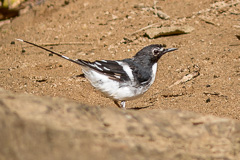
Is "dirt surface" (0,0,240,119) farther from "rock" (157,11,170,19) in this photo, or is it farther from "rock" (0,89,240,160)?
"rock" (0,89,240,160)

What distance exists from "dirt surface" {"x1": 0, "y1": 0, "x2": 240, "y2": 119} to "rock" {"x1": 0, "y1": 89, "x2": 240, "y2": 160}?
7.15 ft

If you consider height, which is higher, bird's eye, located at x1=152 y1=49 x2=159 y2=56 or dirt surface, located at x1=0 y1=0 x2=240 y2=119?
bird's eye, located at x1=152 y1=49 x2=159 y2=56

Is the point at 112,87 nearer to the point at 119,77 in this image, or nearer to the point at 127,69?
the point at 119,77

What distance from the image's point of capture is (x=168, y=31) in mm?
8695

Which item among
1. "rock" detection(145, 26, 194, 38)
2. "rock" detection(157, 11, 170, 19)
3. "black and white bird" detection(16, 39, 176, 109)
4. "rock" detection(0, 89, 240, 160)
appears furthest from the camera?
"rock" detection(157, 11, 170, 19)

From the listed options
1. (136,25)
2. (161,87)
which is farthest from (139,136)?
(136,25)

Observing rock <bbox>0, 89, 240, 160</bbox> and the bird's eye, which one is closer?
rock <bbox>0, 89, 240, 160</bbox>

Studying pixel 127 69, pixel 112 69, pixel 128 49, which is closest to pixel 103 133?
pixel 112 69

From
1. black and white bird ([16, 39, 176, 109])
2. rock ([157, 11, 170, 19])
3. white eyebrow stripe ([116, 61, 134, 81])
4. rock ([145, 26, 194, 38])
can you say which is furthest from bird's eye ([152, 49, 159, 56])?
rock ([157, 11, 170, 19])

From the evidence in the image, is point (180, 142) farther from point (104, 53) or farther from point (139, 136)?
point (104, 53)

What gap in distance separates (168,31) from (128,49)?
45.7 inches

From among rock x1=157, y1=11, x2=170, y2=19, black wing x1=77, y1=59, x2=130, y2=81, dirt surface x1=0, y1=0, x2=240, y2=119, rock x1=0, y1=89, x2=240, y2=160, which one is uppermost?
rock x1=0, y1=89, x2=240, y2=160

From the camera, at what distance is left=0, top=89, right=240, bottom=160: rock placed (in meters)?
2.50

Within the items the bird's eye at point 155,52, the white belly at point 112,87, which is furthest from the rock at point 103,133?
the bird's eye at point 155,52
